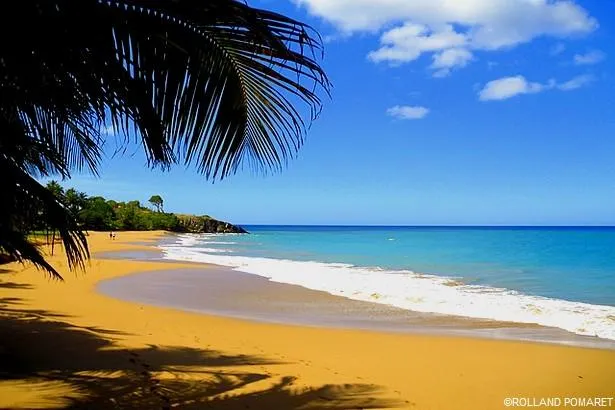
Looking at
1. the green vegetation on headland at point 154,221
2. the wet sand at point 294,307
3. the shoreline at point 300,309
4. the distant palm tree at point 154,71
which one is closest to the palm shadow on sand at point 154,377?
the distant palm tree at point 154,71

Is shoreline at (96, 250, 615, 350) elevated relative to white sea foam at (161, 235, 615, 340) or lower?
lower

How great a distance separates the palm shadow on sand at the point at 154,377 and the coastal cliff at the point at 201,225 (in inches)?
3343

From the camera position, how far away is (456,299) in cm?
1257

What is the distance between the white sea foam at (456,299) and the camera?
9.86m

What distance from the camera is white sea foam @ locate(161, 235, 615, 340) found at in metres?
9.86

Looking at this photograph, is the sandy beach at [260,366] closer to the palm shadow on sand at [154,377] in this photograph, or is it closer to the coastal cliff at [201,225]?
the palm shadow on sand at [154,377]

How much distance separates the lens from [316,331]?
8.38 meters

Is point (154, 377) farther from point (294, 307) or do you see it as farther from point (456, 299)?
point (456, 299)

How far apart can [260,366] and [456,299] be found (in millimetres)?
8055

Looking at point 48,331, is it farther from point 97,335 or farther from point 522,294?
point 522,294

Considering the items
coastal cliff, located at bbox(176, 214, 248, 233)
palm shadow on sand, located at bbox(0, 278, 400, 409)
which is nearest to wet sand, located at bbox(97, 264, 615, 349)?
palm shadow on sand, located at bbox(0, 278, 400, 409)

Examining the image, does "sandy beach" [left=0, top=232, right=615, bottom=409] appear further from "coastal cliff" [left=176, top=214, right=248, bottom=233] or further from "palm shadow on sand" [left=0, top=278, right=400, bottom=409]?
"coastal cliff" [left=176, top=214, right=248, bottom=233]

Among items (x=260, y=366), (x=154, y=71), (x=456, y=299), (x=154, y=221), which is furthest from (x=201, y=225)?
(x=154, y=71)

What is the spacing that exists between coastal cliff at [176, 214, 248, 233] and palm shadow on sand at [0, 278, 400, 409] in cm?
8492
